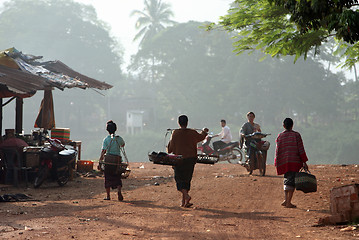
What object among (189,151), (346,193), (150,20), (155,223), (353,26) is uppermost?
(150,20)

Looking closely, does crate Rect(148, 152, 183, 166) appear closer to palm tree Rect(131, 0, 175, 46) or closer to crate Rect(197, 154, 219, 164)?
crate Rect(197, 154, 219, 164)

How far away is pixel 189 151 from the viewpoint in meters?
9.28

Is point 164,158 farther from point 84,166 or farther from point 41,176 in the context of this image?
point 84,166

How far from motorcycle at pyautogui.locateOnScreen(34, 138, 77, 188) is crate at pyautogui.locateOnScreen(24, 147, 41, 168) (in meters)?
0.20

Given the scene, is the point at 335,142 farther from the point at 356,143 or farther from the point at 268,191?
the point at 268,191

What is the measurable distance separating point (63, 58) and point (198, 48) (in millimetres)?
19965

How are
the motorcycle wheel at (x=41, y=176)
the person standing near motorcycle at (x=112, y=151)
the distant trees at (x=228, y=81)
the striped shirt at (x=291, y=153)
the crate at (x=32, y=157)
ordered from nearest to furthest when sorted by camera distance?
the striped shirt at (x=291, y=153) < the person standing near motorcycle at (x=112, y=151) < the motorcycle wheel at (x=41, y=176) < the crate at (x=32, y=157) < the distant trees at (x=228, y=81)

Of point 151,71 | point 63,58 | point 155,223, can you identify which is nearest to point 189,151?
point 155,223

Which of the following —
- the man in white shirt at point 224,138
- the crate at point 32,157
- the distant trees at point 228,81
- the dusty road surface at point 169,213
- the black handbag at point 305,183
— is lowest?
the dusty road surface at point 169,213

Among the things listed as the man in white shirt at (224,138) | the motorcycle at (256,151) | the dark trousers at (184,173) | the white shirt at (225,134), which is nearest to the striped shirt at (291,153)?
the dark trousers at (184,173)

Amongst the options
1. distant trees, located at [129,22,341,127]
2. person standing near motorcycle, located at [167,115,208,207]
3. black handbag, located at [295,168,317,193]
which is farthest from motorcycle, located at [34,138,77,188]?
distant trees, located at [129,22,341,127]

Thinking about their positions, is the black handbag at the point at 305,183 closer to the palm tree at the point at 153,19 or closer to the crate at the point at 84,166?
the crate at the point at 84,166

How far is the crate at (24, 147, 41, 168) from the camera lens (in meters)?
12.8

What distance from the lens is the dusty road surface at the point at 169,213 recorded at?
6.46 m
